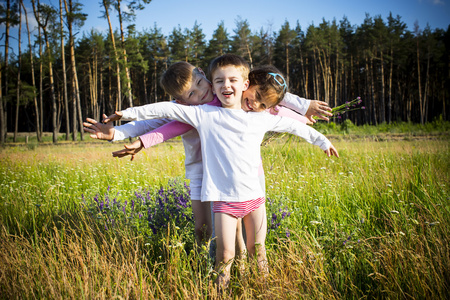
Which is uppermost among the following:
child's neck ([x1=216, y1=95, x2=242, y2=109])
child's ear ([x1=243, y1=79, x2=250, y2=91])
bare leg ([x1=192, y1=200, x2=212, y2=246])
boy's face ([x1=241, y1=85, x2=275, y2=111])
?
child's ear ([x1=243, y1=79, x2=250, y2=91])

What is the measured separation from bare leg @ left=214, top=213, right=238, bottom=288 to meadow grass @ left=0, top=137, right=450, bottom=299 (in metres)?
0.10

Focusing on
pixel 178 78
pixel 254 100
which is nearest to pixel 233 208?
pixel 254 100

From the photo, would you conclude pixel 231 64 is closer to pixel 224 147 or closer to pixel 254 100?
pixel 254 100

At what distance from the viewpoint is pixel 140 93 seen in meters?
46.5

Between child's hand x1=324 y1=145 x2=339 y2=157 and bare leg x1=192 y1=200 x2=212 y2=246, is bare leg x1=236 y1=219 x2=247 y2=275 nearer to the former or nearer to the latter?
bare leg x1=192 y1=200 x2=212 y2=246

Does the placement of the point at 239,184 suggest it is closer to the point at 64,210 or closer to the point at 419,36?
the point at 64,210

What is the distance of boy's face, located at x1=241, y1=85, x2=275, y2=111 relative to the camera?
6.48ft

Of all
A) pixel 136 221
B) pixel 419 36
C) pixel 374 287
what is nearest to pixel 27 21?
pixel 136 221

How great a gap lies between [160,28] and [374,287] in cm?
4187

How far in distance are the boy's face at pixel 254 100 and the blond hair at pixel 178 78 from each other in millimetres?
416

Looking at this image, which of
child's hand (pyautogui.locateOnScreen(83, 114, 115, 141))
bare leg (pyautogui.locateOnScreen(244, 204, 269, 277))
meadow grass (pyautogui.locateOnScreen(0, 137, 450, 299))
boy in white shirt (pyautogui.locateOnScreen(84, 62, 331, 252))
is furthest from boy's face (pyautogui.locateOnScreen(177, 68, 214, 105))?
meadow grass (pyautogui.locateOnScreen(0, 137, 450, 299))

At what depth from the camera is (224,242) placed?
69.9 inches

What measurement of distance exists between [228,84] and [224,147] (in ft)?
1.36

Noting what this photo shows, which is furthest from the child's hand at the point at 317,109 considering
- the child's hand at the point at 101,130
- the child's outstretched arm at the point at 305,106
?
the child's hand at the point at 101,130
